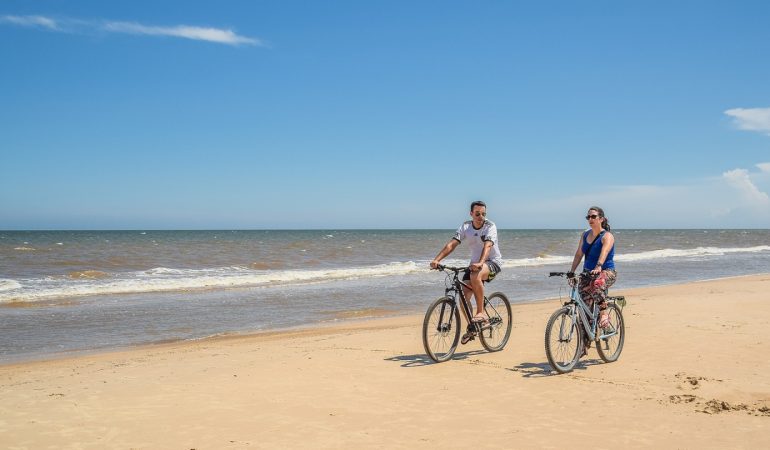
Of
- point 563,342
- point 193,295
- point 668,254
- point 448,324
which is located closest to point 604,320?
point 563,342

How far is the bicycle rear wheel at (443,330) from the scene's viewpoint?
7867mm

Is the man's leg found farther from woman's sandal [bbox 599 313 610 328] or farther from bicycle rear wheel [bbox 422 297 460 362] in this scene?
woman's sandal [bbox 599 313 610 328]

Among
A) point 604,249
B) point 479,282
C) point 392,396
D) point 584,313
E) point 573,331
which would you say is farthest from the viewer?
point 479,282

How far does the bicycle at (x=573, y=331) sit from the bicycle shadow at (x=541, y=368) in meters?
0.14

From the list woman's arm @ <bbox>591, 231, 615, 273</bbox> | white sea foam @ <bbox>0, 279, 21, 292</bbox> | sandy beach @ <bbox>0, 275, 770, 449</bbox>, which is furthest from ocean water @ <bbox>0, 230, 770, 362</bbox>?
woman's arm @ <bbox>591, 231, 615, 273</bbox>

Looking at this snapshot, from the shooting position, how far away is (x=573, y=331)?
7453 millimetres

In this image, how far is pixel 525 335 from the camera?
9883 millimetres

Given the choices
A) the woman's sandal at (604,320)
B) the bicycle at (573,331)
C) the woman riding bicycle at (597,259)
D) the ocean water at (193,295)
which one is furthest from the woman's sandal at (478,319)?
the ocean water at (193,295)

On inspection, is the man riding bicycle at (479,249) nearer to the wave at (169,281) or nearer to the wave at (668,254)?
the wave at (169,281)

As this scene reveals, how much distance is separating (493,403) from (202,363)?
4.25 meters

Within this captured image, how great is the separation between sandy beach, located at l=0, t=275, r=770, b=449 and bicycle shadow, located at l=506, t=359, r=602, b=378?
0.08ft

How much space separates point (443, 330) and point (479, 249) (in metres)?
1.17

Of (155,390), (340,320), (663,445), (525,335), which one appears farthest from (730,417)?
(340,320)

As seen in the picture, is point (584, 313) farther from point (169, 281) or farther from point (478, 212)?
point (169, 281)
